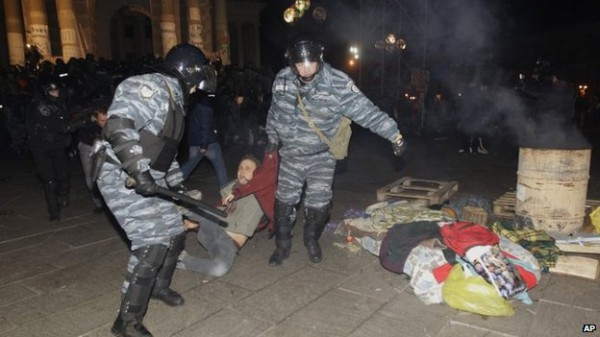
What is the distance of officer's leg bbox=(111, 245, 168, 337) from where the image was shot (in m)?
3.25

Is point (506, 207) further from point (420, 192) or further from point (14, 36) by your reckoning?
point (14, 36)

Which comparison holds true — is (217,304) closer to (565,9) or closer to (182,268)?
(182,268)

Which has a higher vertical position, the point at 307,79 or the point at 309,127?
the point at 307,79

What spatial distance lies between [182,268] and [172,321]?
1.08 meters

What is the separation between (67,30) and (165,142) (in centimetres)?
1832

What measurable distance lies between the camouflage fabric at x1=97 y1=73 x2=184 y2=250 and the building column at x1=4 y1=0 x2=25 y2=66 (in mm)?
19249

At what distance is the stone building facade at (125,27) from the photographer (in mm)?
18531

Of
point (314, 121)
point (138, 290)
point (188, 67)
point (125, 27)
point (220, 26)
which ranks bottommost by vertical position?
point (138, 290)

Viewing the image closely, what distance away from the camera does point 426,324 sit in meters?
3.45

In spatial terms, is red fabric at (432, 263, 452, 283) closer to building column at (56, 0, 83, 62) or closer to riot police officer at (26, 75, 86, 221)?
riot police officer at (26, 75, 86, 221)

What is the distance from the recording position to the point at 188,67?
350cm

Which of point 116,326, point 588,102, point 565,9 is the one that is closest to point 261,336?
point 116,326

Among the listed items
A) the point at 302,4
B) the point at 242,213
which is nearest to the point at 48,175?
the point at 242,213

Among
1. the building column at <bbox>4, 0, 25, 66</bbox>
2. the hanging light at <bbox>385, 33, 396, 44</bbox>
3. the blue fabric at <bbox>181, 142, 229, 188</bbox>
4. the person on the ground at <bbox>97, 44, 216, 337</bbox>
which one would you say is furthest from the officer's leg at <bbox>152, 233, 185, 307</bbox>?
the hanging light at <bbox>385, 33, 396, 44</bbox>
